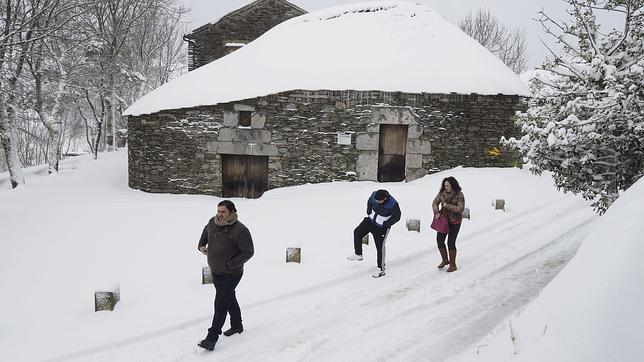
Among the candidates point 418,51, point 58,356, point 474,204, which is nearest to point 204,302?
point 58,356

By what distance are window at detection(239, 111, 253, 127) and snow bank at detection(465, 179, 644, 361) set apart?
974 cm

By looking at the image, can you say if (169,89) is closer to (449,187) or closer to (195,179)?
(195,179)

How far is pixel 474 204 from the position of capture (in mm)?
9711

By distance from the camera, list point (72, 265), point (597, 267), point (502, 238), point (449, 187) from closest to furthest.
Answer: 1. point (597, 267)
2. point (449, 187)
3. point (72, 265)
4. point (502, 238)

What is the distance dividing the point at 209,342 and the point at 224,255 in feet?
2.82

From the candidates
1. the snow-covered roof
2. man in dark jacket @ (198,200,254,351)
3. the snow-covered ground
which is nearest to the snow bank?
the snow-covered ground

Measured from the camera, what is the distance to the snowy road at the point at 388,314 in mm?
4141

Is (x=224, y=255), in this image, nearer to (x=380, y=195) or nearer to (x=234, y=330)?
(x=234, y=330)

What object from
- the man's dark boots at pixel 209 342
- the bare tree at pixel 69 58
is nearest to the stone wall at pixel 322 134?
the bare tree at pixel 69 58

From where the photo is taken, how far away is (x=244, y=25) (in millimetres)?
19844

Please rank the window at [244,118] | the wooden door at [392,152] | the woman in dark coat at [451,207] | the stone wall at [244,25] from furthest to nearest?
the stone wall at [244,25] → the wooden door at [392,152] → the window at [244,118] → the woman in dark coat at [451,207]

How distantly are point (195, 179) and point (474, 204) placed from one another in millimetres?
7531

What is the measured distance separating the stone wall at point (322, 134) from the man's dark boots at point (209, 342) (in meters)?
7.90

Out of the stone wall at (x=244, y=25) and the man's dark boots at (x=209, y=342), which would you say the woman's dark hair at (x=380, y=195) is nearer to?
the man's dark boots at (x=209, y=342)
